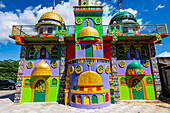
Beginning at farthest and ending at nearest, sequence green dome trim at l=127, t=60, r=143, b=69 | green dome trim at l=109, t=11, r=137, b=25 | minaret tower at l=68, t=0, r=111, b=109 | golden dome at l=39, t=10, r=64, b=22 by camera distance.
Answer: green dome trim at l=109, t=11, r=137, b=25, golden dome at l=39, t=10, r=64, b=22, green dome trim at l=127, t=60, r=143, b=69, minaret tower at l=68, t=0, r=111, b=109

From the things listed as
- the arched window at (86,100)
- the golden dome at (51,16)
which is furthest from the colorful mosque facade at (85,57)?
the golden dome at (51,16)

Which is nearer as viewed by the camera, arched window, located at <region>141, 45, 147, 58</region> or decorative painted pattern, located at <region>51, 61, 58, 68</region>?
decorative painted pattern, located at <region>51, 61, 58, 68</region>

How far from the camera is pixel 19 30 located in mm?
13047

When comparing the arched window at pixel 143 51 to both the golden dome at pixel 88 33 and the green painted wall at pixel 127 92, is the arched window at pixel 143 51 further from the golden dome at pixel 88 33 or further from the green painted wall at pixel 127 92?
the golden dome at pixel 88 33

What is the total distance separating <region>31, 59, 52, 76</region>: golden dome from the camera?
1168 centimetres

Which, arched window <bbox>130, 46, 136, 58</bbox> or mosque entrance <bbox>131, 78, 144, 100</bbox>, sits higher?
arched window <bbox>130, 46, 136, 58</bbox>

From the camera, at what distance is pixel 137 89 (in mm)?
12211

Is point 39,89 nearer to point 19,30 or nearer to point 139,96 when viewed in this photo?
point 19,30

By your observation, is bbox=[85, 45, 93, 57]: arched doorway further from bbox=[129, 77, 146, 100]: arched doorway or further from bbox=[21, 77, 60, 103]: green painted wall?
bbox=[129, 77, 146, 100]: arched doorway

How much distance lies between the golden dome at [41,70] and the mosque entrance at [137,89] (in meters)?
10.8

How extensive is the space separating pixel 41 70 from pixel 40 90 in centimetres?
256

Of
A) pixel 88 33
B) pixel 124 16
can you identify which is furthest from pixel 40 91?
pixel 124 16

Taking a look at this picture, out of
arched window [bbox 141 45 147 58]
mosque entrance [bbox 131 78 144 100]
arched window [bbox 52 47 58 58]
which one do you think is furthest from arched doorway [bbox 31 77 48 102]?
arched window [bbox 141 45 147 58]

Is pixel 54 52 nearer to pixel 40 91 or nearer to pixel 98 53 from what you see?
pixel 40 91
